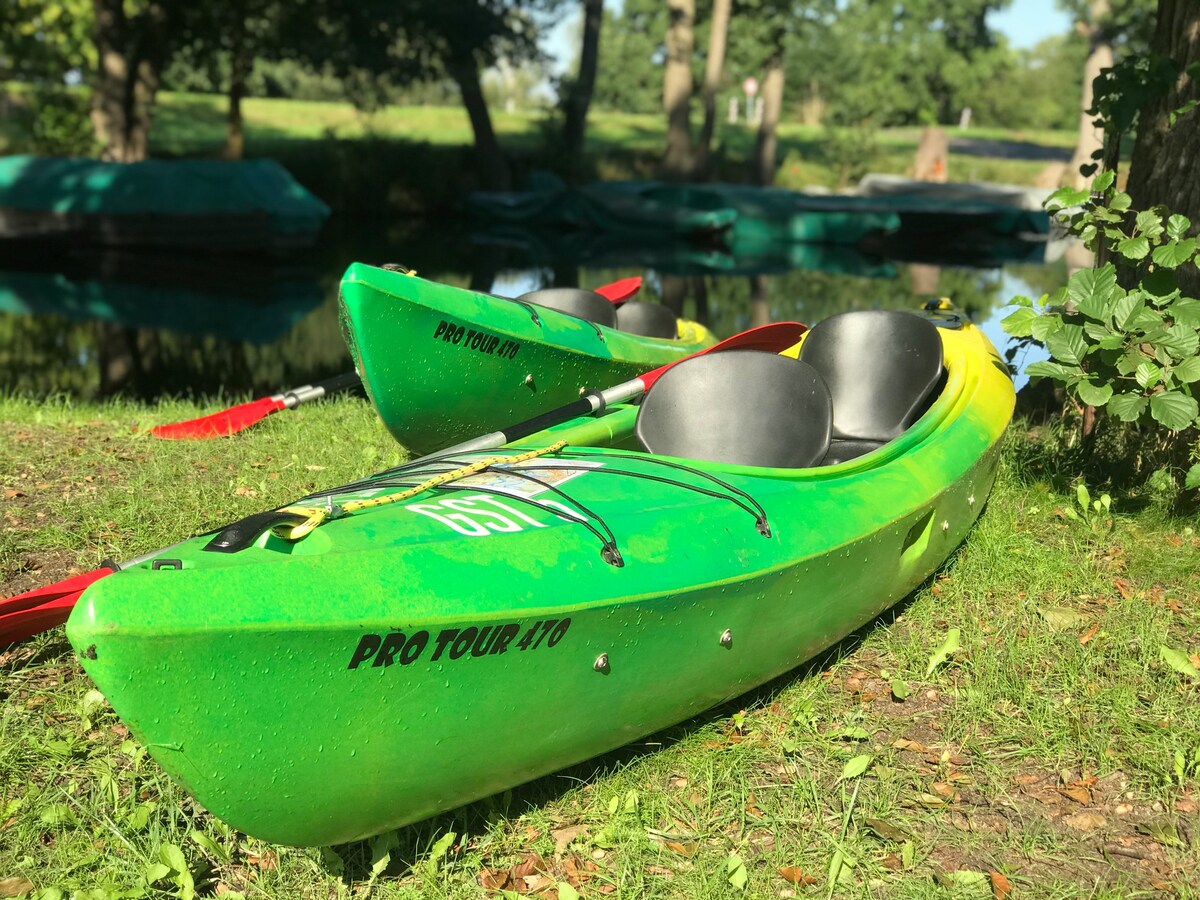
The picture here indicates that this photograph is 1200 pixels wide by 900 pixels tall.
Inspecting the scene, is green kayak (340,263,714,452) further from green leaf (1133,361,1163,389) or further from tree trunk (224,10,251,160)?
tree trunk (224,10,251,160)

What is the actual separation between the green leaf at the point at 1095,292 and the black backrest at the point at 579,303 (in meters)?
2.93

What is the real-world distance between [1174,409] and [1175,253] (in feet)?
1.97

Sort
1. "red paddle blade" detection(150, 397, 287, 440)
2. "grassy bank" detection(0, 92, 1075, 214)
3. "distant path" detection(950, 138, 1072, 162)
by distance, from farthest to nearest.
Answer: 1. "distant path" detection(950, 138, 1072, 162)
2. "grassy bank" detection(0, 92, 1075, 214)
3. "red paddle blade" detection(150, 397, 287, 440)

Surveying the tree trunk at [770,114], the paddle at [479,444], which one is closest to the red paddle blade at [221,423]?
the paddle at [479,444]

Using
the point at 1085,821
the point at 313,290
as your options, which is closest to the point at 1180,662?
the point at 1085,821

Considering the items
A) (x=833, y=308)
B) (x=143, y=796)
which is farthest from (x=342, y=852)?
(x=833, y=308)

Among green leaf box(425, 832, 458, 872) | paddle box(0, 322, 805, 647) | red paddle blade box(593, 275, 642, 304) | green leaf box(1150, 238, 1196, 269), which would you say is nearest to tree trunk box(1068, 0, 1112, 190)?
red paddle blade box(593, 275, 642, 304)

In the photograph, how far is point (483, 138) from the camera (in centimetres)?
2559

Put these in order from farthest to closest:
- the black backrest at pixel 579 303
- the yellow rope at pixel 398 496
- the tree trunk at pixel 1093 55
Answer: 1. the tree trunk at pixel 1093 55
2. the black backrest at pixel 579 303
3. the yellow rope at pixel 398 496

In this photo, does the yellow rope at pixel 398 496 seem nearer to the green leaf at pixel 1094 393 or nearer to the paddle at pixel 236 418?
the green leaf at pixel 1094 393

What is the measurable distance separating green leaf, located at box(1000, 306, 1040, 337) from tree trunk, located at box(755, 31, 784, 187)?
23.8 m

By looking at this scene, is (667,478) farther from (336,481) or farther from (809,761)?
(336,481)

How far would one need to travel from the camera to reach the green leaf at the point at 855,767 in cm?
305

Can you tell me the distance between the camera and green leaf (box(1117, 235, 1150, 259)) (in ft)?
13.4
